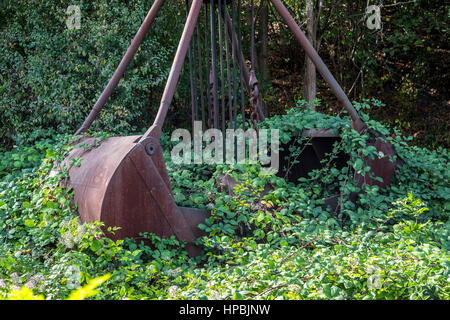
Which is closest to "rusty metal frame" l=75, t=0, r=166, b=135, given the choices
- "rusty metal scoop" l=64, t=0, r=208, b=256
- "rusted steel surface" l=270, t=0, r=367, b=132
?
"rusty metal scoop" l=64, t=0, r=208, b=256

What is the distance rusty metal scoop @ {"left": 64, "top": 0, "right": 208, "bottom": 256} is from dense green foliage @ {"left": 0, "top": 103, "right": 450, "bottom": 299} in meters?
0.09

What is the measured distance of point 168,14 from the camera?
776 cm

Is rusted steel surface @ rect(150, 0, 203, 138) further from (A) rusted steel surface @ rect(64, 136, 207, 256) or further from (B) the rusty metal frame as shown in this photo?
(B) the rusty metal frame

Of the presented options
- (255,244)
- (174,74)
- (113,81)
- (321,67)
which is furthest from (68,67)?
(255,244)

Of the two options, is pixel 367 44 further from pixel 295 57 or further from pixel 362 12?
pixel 295 57

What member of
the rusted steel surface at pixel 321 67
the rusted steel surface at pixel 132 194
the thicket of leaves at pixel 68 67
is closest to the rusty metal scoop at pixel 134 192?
the rusted steel surface at pixel 132 194

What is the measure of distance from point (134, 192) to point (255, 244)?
0.92 m

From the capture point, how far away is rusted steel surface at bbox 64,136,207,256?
3316mm

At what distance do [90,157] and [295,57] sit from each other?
25.8ft

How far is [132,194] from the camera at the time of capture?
3357mm

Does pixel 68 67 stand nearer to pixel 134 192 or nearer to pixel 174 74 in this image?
pixel 174 74

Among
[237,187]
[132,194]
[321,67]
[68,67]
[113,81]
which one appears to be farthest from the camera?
[68,67]

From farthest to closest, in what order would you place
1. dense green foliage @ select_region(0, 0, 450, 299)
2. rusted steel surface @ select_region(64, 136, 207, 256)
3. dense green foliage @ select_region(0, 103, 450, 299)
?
1. rusted steel surface @ select_region(64, 136, 207, 256)
2. dense green foliage @ select_region(0, 0, 450, 299)
3. dense green foliage @ select_region(0, 103, 450, 299)
